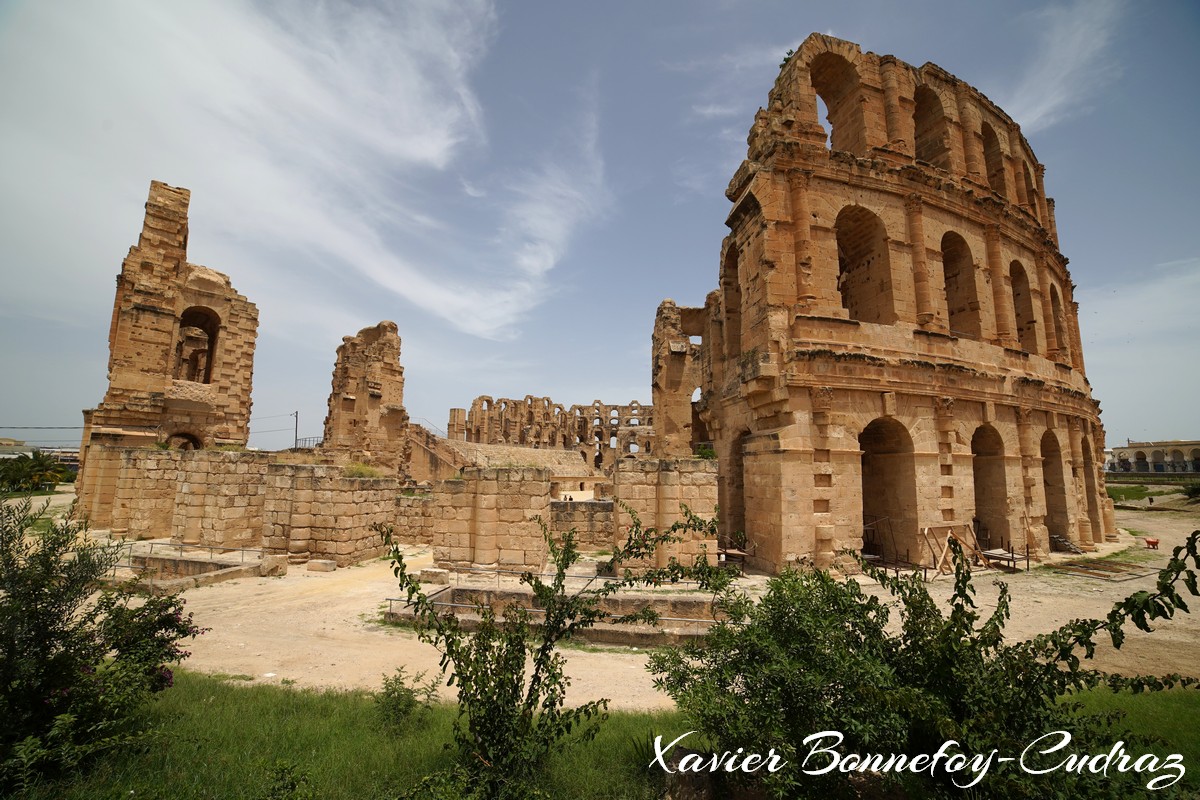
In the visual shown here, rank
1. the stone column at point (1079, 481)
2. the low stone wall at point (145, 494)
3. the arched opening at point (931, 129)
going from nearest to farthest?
the low stone wall at point (145, 494)
the arched opening at point (931, 129)
the stone column at point (1079, 481)

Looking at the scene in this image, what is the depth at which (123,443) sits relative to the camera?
56.5 ft

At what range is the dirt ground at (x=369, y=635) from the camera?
21.3 feet

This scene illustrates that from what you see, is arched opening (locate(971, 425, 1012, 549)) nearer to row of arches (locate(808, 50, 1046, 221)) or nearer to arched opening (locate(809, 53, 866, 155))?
row of arches (locate(808, 50, 1046, 221))

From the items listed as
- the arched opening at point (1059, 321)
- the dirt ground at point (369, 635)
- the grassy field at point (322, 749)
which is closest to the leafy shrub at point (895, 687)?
the grassy field at point (322, 749)

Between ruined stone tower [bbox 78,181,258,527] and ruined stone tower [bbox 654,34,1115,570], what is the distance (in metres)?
19.1

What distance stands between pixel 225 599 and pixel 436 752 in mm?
8074

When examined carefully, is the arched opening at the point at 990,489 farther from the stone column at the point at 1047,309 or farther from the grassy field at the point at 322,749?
the grassy field at the point at 322,749

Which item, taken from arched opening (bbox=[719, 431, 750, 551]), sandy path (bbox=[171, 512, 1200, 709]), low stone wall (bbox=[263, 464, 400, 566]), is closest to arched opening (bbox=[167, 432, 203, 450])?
low stone wall (bbox=[263, 464, 400, 566])

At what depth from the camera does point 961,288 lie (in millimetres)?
16328

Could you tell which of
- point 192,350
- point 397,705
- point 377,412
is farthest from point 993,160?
point 192,350

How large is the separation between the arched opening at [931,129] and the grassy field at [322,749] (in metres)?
16.2

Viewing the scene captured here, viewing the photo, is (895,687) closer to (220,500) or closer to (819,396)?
(819,396)

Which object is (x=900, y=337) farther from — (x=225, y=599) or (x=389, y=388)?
(x=389, y=388)

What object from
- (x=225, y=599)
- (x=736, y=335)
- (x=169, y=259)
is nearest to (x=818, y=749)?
(x=225, y=599)
